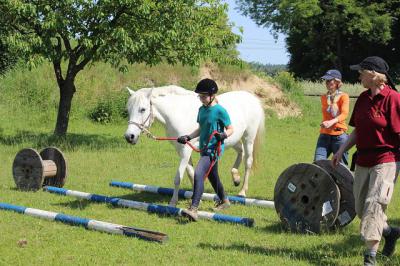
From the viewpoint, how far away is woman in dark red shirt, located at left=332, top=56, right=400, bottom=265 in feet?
17.2

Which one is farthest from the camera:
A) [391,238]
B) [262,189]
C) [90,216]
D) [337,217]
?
[262,189]

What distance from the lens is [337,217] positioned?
22.8 ft

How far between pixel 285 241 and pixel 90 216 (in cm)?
313

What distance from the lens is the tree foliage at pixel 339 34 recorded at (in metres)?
48.8

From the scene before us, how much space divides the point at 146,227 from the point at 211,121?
179 centimetres

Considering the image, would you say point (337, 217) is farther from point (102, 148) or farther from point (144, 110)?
point (102, 148)

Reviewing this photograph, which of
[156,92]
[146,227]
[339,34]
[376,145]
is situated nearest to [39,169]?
[156,92]

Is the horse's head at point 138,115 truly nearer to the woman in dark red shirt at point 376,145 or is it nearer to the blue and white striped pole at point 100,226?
the blue and white striped pole at point 100,226

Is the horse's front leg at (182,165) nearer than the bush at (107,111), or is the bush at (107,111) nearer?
the horse's front leg at (182,165)

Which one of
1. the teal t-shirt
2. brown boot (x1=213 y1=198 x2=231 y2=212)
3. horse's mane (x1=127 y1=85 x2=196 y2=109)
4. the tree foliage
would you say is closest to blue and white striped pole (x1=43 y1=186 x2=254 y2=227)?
brown boot (x1=213 y1=198 x2=231 y2=212)

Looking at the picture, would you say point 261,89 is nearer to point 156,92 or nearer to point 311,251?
point 156,92

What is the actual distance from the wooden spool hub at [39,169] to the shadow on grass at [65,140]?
5.03m

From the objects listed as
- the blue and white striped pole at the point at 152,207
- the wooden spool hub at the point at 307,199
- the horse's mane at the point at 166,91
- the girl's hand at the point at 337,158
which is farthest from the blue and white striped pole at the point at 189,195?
the girl's hand at the point at 337,158

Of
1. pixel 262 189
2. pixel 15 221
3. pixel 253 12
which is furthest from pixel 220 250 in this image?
pixel 253 12
